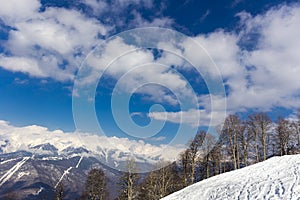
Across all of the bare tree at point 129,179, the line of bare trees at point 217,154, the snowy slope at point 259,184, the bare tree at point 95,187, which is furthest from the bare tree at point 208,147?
the snowy slope at point 259,184

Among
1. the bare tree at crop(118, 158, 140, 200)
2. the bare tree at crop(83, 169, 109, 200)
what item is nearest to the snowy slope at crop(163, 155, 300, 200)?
the bare tree at crop(118, 158, 140, 200)

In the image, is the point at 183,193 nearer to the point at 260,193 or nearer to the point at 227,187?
the point at 227,187

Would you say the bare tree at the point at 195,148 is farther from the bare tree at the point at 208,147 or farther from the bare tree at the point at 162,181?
the bare tree at the point at 162,181

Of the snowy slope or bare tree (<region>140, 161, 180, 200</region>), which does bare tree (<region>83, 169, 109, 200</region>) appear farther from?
the snowy slope

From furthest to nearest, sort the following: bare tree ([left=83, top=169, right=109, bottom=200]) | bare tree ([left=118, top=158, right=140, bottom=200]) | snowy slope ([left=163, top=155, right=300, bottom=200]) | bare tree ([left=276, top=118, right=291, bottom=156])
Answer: bare tree ([left=83, top=169, right=109, bottom=200])
bare tree ([left=276, top=118, right=291, bottom=156])
bare tree ([left=118, top=158, right=140, bottom=200])
snowy slope ([left=163, top=155, right=300, bottom=200])

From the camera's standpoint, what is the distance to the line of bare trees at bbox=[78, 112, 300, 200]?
4806 cm

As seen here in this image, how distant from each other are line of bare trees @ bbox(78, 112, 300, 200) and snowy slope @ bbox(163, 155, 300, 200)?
21740mm

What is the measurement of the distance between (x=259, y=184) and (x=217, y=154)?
31456mm

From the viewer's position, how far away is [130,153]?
47594 mm

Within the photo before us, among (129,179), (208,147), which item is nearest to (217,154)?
(208,147)

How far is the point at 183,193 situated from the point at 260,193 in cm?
909

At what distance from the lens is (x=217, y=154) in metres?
52.1

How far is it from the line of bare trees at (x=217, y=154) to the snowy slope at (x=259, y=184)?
21740 mm

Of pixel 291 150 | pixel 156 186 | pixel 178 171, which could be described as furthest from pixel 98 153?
pixel 291 150
